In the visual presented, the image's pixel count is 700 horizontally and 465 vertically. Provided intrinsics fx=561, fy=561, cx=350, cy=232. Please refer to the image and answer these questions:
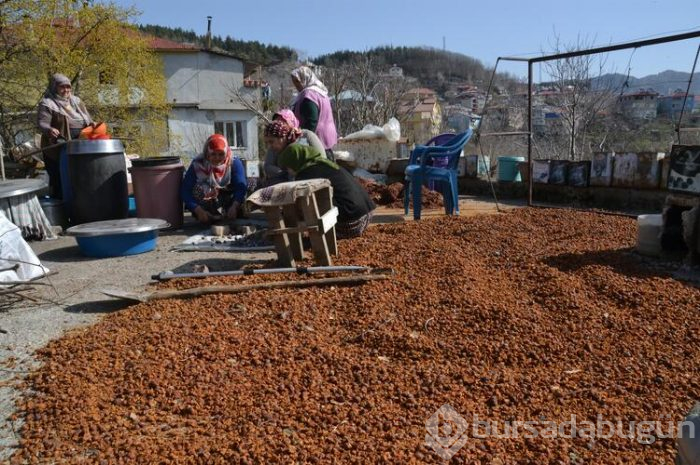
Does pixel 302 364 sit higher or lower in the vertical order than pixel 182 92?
lower

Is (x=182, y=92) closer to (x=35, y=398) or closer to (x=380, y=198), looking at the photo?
(x=380, y=198)

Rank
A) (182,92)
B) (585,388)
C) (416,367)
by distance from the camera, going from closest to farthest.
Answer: (585,388)
(416,367)
(182,92)

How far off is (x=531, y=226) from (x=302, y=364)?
3398 millimetres

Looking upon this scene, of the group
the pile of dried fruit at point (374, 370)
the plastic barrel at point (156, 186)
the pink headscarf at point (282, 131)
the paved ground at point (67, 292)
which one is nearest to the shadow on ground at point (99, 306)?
the paved ground at point (67, 292)

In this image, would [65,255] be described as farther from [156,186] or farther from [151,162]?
[151,162]

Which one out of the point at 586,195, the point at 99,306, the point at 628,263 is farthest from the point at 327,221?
the point at 586,195

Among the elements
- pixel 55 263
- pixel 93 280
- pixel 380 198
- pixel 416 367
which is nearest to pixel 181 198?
pixel 55 263

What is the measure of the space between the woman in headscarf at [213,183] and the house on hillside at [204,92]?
22058 millimetres

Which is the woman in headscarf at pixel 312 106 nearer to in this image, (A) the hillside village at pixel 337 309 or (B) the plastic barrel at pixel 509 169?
(A) the hillside village at pixel 337 309

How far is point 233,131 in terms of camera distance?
29.4 meters

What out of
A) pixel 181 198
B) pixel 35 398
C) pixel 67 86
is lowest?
pixel 35 398

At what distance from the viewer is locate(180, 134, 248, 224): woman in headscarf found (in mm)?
5441

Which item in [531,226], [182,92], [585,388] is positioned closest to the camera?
[585,388]

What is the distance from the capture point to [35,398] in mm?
2160
